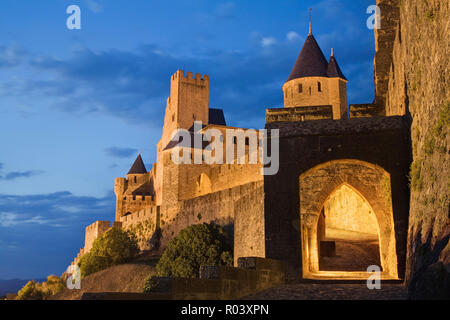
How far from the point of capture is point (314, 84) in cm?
4188

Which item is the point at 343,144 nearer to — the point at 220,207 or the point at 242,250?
the point at 242,250

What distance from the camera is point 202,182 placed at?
4509 cm

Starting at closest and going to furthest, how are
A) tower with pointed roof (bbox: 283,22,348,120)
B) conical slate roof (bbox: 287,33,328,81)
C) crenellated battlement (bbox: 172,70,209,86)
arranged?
1. tower with pointed roof (bbox: 283,22,348,120)
2. conical slate roof (bbox: 287,33,328,81)
3. crenellated battlement (bbox: 172,70,209,86)

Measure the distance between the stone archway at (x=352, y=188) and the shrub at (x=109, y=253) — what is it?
25537 mm

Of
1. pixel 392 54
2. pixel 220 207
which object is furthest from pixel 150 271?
pixel 392 54

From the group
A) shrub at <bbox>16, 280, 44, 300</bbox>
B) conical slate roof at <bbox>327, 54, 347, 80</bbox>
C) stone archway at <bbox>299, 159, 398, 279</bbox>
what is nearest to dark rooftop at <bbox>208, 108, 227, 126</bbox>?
conical slate roof at <bbox>327, 54, 347, 80</bbox>

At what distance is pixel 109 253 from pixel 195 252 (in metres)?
16.8

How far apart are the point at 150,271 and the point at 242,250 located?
16777 mm

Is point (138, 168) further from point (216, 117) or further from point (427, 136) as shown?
point (427, 136)

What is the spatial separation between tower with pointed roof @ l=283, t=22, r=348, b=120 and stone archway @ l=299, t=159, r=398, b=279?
2413 cm

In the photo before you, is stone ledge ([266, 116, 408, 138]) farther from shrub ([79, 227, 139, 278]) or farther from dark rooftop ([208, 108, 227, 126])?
dark rooftop ([208, 108, 227, 126])

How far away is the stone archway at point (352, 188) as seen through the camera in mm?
14266

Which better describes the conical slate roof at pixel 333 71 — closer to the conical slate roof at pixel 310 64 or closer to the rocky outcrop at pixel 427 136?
the conical slate roof at pixel 310 64

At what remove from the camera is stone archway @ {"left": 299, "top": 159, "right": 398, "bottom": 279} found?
46.8 feet
